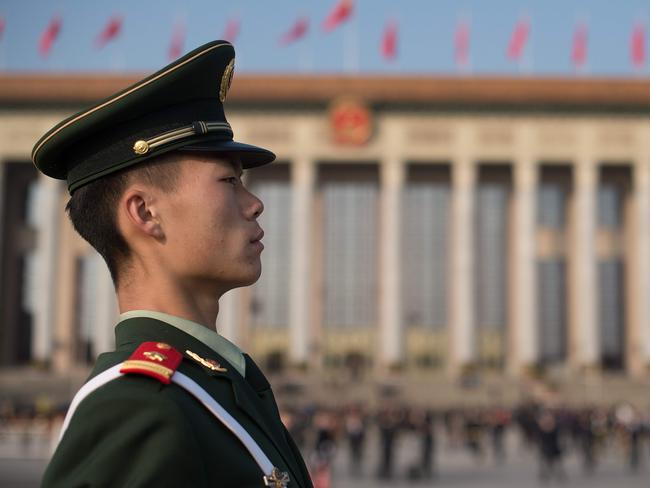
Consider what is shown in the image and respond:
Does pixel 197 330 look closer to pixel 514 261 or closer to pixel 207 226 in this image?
pixel 207 226

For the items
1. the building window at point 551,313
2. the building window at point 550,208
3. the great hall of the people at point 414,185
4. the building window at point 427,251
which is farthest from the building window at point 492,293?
the great hall of the people at point 414,185

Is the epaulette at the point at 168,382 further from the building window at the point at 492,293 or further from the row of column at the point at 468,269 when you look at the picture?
the building window at the point at 492,293

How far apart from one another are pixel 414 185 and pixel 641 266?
13.7m

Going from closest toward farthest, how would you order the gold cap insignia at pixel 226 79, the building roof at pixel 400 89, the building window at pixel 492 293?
1. the gold cap insignia at pixel 226 79
2. the building roof at pixel 400 89
3. the building window at pixel 492 293

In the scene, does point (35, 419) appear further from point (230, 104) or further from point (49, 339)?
point (230, 104)

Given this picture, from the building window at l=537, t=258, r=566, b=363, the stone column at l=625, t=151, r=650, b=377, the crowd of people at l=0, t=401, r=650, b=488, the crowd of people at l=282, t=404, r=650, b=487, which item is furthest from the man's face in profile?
the building window at l=537, t=258, r=566, b=363

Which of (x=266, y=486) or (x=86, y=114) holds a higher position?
(x=86, y=114)

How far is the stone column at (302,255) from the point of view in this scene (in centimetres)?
5325

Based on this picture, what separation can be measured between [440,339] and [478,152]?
14412mm

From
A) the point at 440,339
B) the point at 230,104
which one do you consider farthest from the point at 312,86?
the point at 440,339

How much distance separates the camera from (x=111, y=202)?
5.99 ft

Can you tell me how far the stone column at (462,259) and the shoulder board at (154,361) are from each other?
5189cm

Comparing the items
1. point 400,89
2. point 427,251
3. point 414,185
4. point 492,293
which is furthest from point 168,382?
point 427,251

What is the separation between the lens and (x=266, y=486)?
1.60 metres
